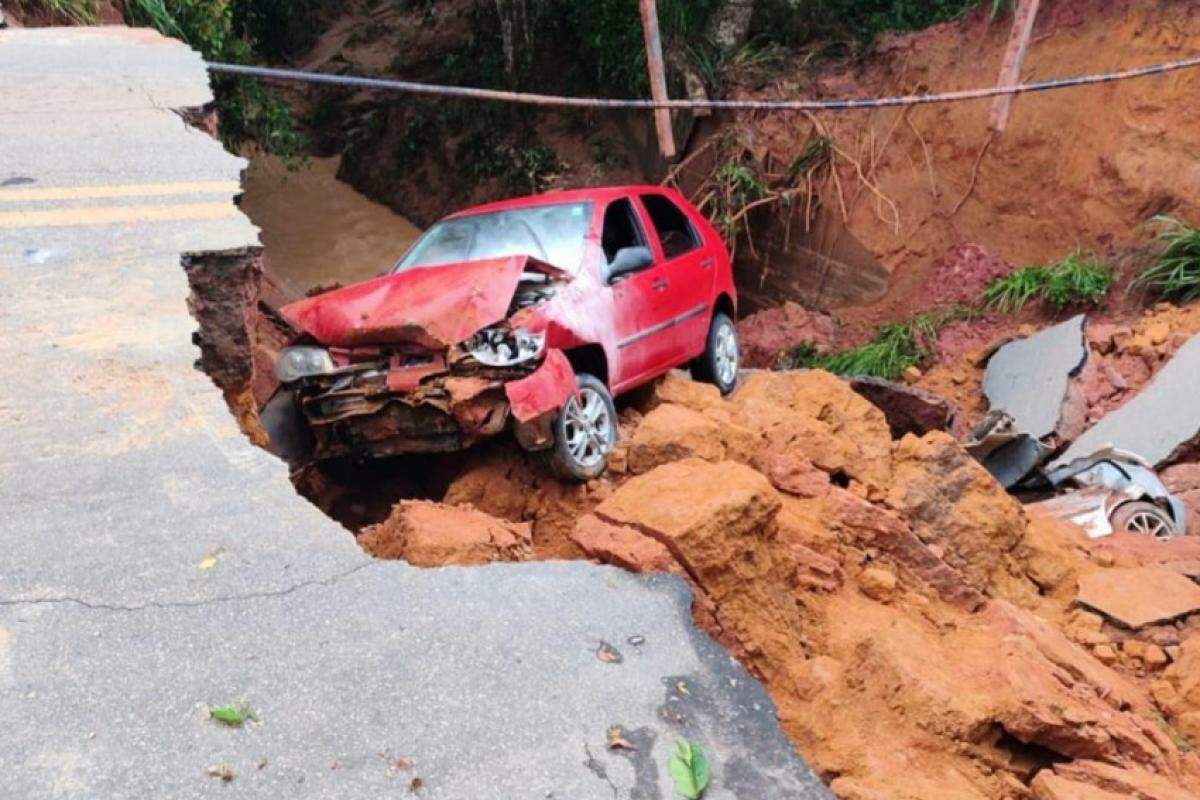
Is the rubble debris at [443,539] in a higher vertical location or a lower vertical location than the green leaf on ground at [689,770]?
lower

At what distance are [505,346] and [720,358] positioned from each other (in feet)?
10.8

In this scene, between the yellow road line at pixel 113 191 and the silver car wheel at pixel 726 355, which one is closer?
the yellow road line at pixel 113 191

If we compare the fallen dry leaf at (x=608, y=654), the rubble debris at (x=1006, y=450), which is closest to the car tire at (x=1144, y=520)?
the rubble debris at (x=1006, y=450)

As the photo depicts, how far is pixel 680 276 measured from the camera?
26.5 feet

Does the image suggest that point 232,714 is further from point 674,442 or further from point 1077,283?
point 1077,283

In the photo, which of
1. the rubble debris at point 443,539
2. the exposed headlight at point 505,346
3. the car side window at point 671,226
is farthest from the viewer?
the car side window at point 671,226

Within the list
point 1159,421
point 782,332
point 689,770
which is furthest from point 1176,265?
point 689,770

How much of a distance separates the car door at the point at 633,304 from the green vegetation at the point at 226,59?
471cm

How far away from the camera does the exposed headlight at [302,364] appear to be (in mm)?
6102

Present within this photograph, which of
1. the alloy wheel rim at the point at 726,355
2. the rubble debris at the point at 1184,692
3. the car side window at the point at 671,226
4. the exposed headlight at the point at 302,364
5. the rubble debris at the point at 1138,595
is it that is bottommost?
the alloy wheel rim at the point at 726,355

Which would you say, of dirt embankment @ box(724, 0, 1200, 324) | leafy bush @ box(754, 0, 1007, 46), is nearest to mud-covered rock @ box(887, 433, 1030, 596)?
dirt embankment @ box(724, 0, 1200, 324)

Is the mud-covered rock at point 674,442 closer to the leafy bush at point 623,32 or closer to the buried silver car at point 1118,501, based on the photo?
the buried silver car at point 1118,501

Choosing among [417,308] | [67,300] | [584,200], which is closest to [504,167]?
[584,200]

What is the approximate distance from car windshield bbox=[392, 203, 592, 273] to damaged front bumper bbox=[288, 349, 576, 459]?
1.33 m
